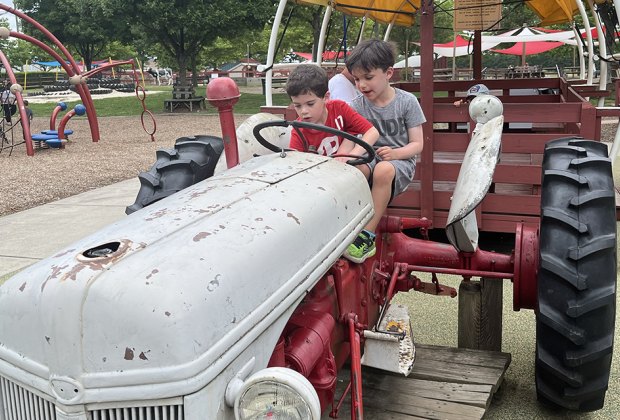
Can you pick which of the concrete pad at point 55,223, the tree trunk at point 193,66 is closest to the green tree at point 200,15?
the tree trunk at point 193,66

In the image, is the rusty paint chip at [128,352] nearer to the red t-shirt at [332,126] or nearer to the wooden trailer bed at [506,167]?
the red t-shirt at [332,126]

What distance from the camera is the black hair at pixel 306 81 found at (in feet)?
9.59

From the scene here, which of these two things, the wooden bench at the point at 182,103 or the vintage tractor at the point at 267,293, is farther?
the wooden bench at the point at 182,103

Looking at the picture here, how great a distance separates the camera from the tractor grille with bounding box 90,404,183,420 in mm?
1502

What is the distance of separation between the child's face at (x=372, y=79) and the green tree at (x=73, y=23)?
83.9ft

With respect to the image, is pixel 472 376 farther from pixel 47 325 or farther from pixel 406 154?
pixel 47 325

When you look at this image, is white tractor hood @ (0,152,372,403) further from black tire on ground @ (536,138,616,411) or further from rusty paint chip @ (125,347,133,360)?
black tire on ground @ (536,138,616,411)

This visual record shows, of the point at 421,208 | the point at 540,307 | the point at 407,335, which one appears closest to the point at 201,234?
the point at 407,335

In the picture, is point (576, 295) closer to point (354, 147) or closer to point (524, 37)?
point (354, 147)

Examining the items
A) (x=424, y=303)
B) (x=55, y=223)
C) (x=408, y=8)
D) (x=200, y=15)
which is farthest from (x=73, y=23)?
(x=424, y=303)

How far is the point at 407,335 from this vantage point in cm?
267

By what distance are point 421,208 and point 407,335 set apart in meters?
2.39

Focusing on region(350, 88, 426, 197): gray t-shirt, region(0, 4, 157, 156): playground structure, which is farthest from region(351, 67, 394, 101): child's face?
region(0, 4, 157, 156): playground structure

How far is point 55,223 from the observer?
22.7ft
